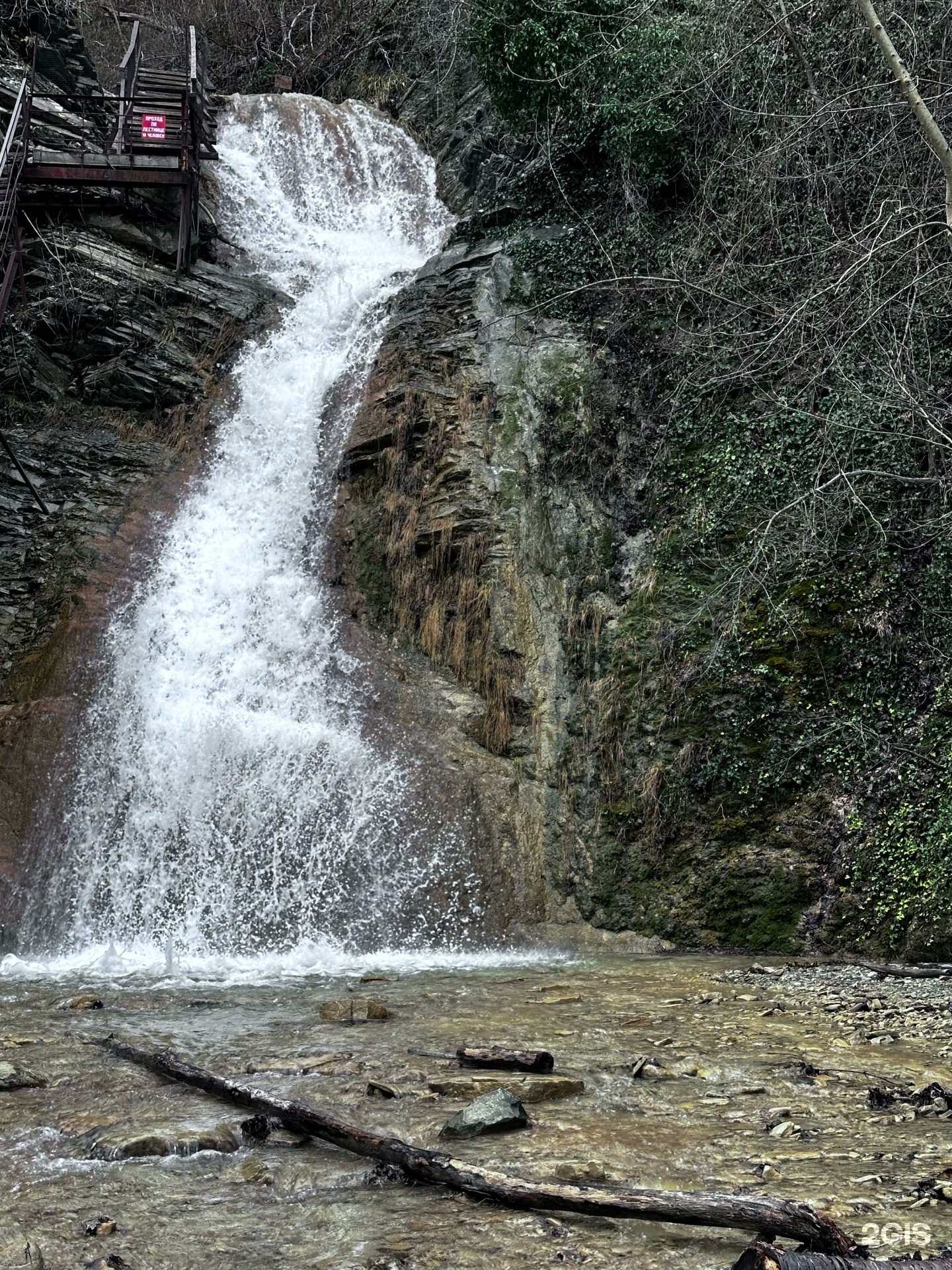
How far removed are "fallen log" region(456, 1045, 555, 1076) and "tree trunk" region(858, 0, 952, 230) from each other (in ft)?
19.6

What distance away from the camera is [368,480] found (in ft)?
41.2

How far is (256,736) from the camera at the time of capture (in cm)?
1006

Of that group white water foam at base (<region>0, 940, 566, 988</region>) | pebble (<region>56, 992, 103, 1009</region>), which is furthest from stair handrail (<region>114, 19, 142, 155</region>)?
pebble (<region>56, 992, 103, 1009</region>)

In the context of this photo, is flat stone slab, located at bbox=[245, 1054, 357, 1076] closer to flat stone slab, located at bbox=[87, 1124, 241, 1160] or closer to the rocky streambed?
the rocky streambed

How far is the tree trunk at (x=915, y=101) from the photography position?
686cm

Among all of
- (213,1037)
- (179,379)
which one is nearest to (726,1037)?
(213,1037)

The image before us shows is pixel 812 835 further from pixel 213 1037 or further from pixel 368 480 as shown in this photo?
pixel 368 480

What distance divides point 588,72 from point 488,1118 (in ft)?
44.6

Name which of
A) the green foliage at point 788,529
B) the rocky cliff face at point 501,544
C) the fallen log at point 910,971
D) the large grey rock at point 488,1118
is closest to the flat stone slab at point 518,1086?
the large grey rock at point 488,1118

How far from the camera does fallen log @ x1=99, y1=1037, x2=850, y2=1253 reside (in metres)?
2.50

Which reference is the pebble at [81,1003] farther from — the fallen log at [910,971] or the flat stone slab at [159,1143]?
the fallen log at [910,971]

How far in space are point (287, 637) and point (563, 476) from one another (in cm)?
360

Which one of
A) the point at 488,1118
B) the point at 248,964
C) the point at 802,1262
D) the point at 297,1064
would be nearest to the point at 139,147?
the point at 248,964

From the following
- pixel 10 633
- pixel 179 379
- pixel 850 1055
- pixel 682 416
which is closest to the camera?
pixel 850 1055
